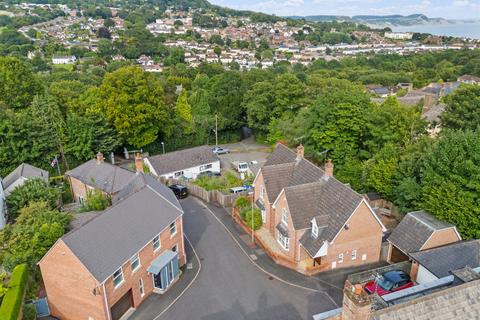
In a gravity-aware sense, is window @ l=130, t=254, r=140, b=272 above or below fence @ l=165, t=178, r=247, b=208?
above

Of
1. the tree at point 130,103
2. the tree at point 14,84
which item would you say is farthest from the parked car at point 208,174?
the tree at point 14,84

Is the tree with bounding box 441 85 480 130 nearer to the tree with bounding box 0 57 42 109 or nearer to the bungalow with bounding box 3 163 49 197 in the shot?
the bungalow with bounding box 3 163 49 197

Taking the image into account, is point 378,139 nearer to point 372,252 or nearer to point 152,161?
point 372,252

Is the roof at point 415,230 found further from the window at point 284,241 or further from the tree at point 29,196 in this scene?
the tree at point 29,196

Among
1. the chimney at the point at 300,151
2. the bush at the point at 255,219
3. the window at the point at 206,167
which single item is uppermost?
the chimney at the point at 300,151

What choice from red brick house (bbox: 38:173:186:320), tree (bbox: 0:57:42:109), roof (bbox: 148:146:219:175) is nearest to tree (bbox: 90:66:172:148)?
roof (bbox: 148:146:219:175)

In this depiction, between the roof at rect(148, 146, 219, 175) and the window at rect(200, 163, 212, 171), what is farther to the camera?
the window at rect(200, 163, 212, 171)
